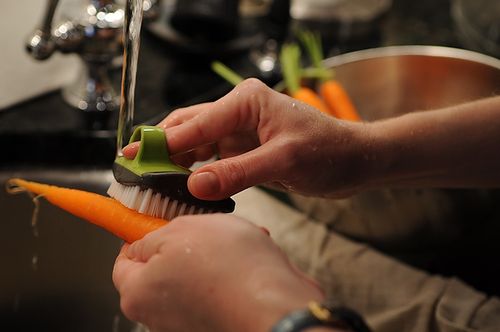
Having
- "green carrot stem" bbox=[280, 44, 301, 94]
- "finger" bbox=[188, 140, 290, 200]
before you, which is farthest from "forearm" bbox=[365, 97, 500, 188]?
"green carrot stem" bbox=[280, 44, 301, 94]

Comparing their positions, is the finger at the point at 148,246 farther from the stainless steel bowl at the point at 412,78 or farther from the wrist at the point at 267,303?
the stainless steel bowl at the point at 412,78

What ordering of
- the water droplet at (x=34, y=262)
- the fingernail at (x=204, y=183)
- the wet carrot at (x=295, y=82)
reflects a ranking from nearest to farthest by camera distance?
1. the fingernail at (x=204, y=183)
2. the water droplet at (x=34, y=262)
3. the wet carrot at (x=295, y=82)

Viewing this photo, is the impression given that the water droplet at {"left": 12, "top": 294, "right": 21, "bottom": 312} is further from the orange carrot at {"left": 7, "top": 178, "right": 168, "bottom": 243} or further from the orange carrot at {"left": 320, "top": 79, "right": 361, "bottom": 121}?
the orange carrot at {"left": 320, "top": 79, "right": 361, "bottom": 121}

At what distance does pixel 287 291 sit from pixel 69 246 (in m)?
0.53

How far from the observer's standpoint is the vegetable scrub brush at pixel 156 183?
69cm

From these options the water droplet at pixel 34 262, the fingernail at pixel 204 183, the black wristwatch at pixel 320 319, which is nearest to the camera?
the black wristwatch at pixel 320 319

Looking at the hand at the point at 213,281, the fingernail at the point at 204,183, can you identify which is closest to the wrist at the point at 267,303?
the hand at the point at 213,281

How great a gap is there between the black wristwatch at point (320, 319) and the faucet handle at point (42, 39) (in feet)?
2.34

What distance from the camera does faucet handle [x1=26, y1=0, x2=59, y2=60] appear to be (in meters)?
1.08

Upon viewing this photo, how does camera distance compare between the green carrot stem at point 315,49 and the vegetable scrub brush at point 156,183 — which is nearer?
the vegetable scrub brush at point 156,183

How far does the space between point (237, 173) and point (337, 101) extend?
0.53m

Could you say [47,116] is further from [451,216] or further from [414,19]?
[414,19]

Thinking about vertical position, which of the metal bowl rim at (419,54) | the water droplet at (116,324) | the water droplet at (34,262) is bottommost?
the water droplet at (116,324)

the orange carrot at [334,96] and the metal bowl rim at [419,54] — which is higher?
the metal bowl rim at [419,54]
